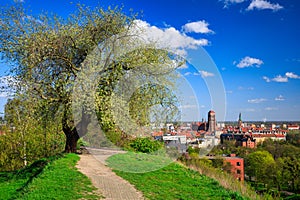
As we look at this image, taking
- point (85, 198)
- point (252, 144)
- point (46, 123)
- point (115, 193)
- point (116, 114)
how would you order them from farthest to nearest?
1. point (252, 144)
2. point (46, 123)
3. point (116, 114)
4. point (115, 193)
5. point (85, 198)

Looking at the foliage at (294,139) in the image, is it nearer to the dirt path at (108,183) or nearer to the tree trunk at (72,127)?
the tree trunk at (72,127)

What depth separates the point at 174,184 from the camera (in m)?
9.43

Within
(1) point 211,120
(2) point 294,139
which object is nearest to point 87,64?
(1) point 211,120

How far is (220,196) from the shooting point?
8.16 meters

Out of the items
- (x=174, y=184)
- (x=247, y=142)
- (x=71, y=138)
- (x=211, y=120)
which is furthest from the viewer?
(x=247, y=142)

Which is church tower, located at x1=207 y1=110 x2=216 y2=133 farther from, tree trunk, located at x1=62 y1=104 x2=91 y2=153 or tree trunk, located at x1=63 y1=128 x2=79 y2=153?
tree trunk, located at x1=63 y1=128 x2=79 y2=153

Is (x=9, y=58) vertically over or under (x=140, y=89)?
over

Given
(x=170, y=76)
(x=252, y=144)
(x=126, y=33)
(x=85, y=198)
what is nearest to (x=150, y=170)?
(x=170, y=76)

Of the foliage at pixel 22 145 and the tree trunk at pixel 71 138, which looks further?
the foliage at pixel 22 145

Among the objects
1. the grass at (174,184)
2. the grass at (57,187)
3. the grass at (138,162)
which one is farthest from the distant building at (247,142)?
the grass at (57,187)

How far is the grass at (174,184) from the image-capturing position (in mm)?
8109

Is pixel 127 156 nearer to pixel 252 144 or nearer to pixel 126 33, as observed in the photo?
pixel 126 33

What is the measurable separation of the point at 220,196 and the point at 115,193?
286cm

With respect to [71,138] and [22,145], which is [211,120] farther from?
[22,145]
